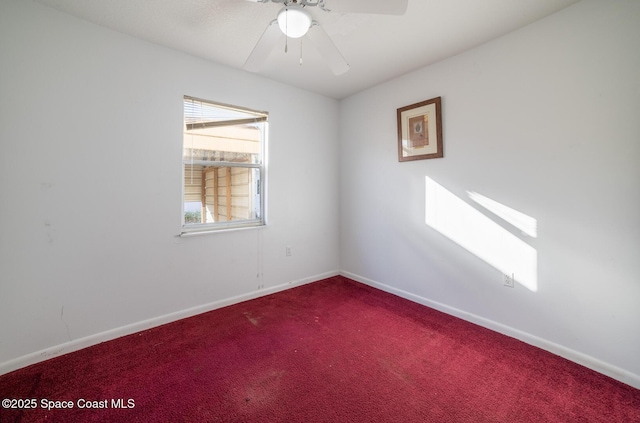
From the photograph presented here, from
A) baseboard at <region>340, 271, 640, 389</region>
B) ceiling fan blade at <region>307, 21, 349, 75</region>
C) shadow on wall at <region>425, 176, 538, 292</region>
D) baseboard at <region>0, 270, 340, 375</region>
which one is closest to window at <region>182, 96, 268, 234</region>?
baseboard at <region>0, 270, 340, 375</region>

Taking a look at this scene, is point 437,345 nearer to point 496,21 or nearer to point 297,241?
point 297,241

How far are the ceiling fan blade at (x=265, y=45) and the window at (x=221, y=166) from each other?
892 millimetres

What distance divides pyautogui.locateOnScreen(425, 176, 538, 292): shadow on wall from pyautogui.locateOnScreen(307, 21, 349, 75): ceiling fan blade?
1432 millimetres

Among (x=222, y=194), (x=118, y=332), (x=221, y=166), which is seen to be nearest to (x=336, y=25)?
(x=221, y=166)

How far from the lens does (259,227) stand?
292cm

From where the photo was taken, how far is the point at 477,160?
7.54 ft

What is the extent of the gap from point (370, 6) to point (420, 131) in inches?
60.2

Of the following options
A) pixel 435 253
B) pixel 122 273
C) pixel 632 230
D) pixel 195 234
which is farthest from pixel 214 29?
pixel 632 230

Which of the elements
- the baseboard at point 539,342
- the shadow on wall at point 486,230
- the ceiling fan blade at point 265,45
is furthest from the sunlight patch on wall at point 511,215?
the ceiling fan blade at point 265,45

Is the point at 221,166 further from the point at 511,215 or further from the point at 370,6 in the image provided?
the point at 511,215

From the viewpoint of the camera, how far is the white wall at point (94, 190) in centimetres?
175

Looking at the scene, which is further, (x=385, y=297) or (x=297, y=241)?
(x=297, y=241)

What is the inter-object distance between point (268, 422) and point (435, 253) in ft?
6.67

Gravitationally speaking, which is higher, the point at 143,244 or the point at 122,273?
the point at 143,244
